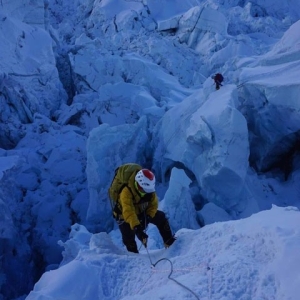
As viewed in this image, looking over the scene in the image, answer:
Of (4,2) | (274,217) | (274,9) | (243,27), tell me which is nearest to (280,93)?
(274,217)

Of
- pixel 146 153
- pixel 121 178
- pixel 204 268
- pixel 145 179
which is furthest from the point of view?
pixel 146 153

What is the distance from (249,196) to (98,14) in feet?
32.5

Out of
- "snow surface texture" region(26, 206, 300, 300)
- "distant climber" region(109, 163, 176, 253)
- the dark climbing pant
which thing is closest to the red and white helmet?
"distant climber" region(109, 163, 176, 253)

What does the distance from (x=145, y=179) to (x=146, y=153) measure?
4.06m

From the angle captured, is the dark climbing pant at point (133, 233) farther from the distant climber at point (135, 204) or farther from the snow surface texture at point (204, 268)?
the snow surface texture at point (204, 268)

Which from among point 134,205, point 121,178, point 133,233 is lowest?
point 133,233

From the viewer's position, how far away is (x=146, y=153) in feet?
21.4

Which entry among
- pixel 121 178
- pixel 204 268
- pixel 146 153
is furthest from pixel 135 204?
pixel 146 153

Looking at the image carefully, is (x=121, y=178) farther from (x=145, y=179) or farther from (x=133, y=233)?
(x=133, y=233)

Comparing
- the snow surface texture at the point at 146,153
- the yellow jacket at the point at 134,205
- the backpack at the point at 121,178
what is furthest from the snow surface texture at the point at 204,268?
the backpack at the point at 121,178

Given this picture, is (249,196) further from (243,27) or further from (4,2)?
(243,27)

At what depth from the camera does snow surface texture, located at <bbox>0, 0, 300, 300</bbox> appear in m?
2.16

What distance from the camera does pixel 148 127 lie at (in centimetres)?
707

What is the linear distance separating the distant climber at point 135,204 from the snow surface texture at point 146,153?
150 millimetres
